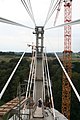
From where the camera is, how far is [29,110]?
13.5m

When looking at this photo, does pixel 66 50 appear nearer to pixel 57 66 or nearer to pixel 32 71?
pixel 57 66

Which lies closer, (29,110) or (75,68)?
(29,110)

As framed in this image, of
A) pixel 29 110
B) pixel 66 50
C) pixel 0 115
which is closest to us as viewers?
pixel 0 115

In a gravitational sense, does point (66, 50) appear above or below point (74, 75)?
above

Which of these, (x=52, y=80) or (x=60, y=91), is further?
(x=52, y=80)

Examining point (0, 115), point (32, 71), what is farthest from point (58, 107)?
point (0, 115)

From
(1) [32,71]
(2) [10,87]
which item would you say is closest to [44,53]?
(1) [32,71]

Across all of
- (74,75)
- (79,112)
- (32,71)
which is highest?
(32,71)

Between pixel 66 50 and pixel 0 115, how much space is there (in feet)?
96.0

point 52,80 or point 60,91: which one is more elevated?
point 52,80

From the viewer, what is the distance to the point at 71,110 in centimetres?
3959

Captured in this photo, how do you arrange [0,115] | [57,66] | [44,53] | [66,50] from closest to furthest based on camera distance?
[0,115], [44,53], [66,50], [57,66]

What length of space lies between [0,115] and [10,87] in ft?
105

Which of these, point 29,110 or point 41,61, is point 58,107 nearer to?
point 41,61
